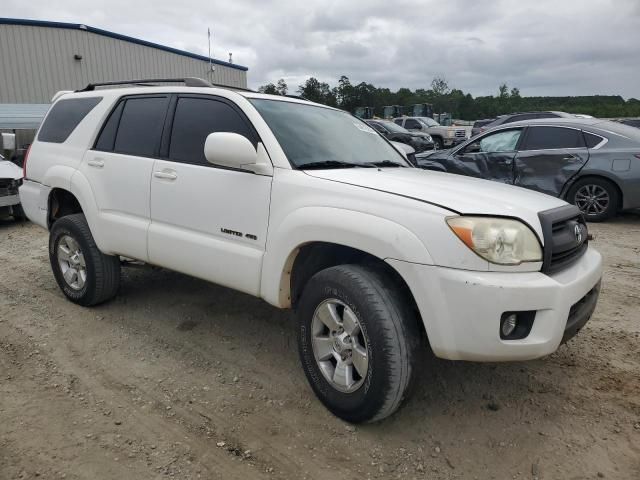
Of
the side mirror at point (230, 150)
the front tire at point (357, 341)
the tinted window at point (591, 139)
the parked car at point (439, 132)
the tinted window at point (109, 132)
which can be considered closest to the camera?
the front tire at point (357, 341)

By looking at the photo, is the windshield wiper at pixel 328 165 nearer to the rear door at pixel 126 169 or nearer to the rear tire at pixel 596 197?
the rear door at pixel 126 169

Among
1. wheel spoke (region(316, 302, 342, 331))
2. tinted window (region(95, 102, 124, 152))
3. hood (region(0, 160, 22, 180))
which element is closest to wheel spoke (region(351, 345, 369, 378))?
wheel spoke (region(316, 302, 342, 331))

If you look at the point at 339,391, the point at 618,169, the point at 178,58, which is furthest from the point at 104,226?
the point at 178,58

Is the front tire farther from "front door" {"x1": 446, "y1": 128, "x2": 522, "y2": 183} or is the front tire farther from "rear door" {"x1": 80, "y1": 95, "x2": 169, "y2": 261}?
"front door" {"x1": 446, "y1": 128, "x2": 522, "y2": 183}

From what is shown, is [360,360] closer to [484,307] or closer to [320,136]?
[484,307]

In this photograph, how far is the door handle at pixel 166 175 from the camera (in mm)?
3473

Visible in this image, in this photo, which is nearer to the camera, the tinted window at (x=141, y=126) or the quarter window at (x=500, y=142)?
the tinted window at (x=141, y=126)

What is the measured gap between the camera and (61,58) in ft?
66.0

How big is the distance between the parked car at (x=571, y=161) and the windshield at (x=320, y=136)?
4861 millimetres

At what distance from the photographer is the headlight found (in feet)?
7.59

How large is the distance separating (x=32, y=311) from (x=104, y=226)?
118 cm

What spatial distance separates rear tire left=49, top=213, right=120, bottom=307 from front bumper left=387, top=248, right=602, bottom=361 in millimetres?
2766

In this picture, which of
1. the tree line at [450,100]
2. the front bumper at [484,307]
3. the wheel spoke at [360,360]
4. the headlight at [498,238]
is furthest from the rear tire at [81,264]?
the tree line at [450,100]

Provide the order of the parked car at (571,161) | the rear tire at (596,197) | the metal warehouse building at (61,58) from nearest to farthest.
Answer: the parked car at (571,161) < the rear tire at (596,197) < the metal warehouse building at (61,58)
